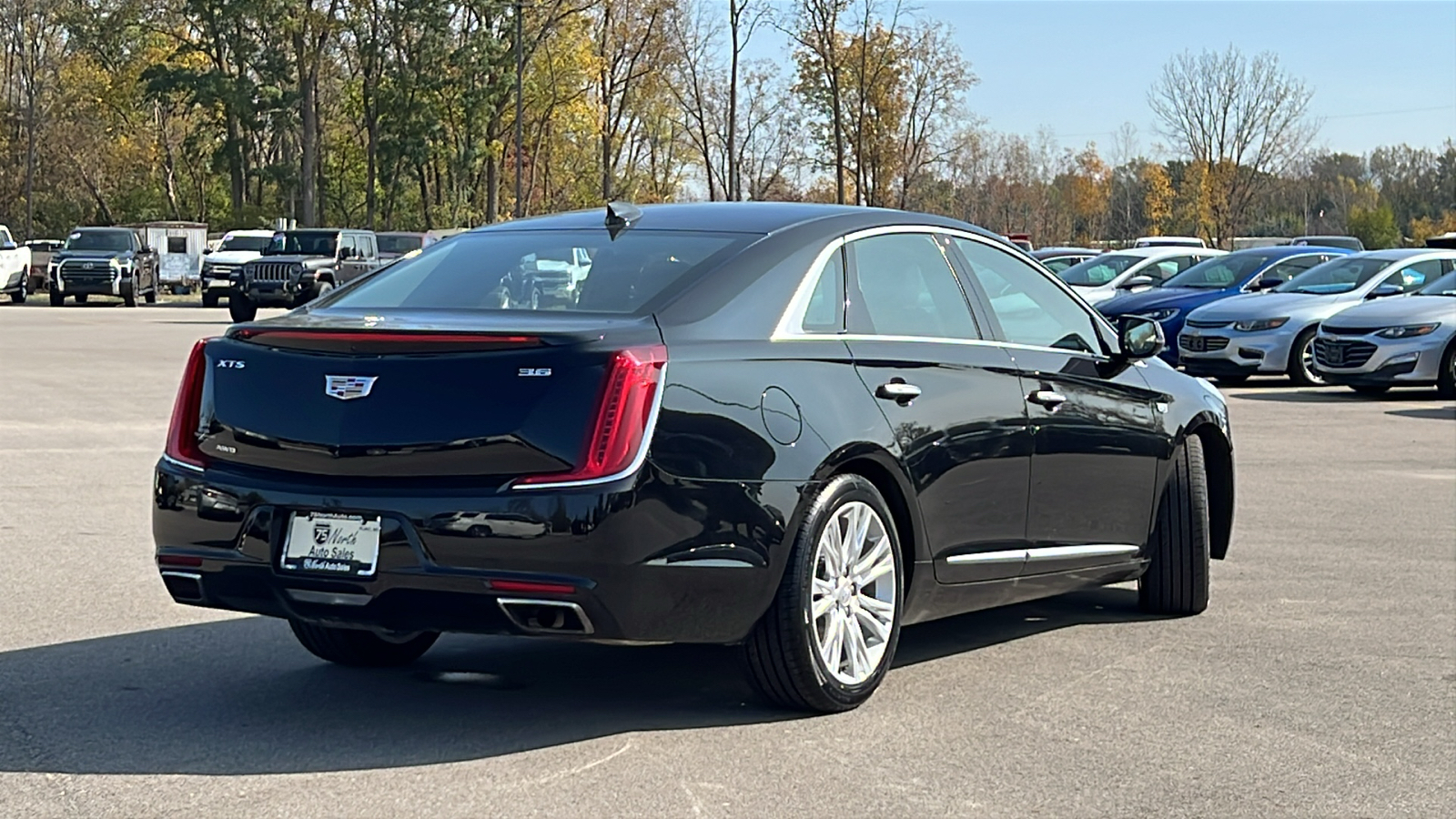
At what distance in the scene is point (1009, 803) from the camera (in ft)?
15.6

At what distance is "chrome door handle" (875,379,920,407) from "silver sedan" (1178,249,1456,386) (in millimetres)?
16477

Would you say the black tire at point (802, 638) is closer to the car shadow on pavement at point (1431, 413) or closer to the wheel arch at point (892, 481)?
the wheel arch at point (892, 481)

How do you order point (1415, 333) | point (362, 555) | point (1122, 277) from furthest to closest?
point (1122, 277) < point (1415, 333) < point (362, 555)

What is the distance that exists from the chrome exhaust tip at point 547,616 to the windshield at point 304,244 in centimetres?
3373

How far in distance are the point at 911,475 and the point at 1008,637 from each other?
151 cm

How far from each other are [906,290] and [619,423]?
5.29 feet

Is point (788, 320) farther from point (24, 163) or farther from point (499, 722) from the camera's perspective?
point (24, 163)

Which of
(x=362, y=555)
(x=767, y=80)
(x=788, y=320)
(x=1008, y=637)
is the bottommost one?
(x=1008, y=637)

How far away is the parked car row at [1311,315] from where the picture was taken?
2016 cm

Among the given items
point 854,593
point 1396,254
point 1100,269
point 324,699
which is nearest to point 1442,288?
point 1396,254

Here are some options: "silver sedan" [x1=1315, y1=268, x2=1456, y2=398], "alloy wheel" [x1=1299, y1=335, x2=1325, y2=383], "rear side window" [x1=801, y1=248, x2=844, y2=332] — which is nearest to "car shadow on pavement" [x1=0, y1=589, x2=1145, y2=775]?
"rear side window" [x1=801, y1=248, x2=844, y2=332]

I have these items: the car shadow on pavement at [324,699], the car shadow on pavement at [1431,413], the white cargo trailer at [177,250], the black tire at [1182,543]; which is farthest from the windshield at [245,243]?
the black tire at [1182,543]

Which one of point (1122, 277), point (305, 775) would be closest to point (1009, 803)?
point (305, 775)

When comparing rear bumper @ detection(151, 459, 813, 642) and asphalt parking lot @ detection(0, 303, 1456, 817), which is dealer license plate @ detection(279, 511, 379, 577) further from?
asphalt parking lot @ detection(0, 303, 1456, 817)
